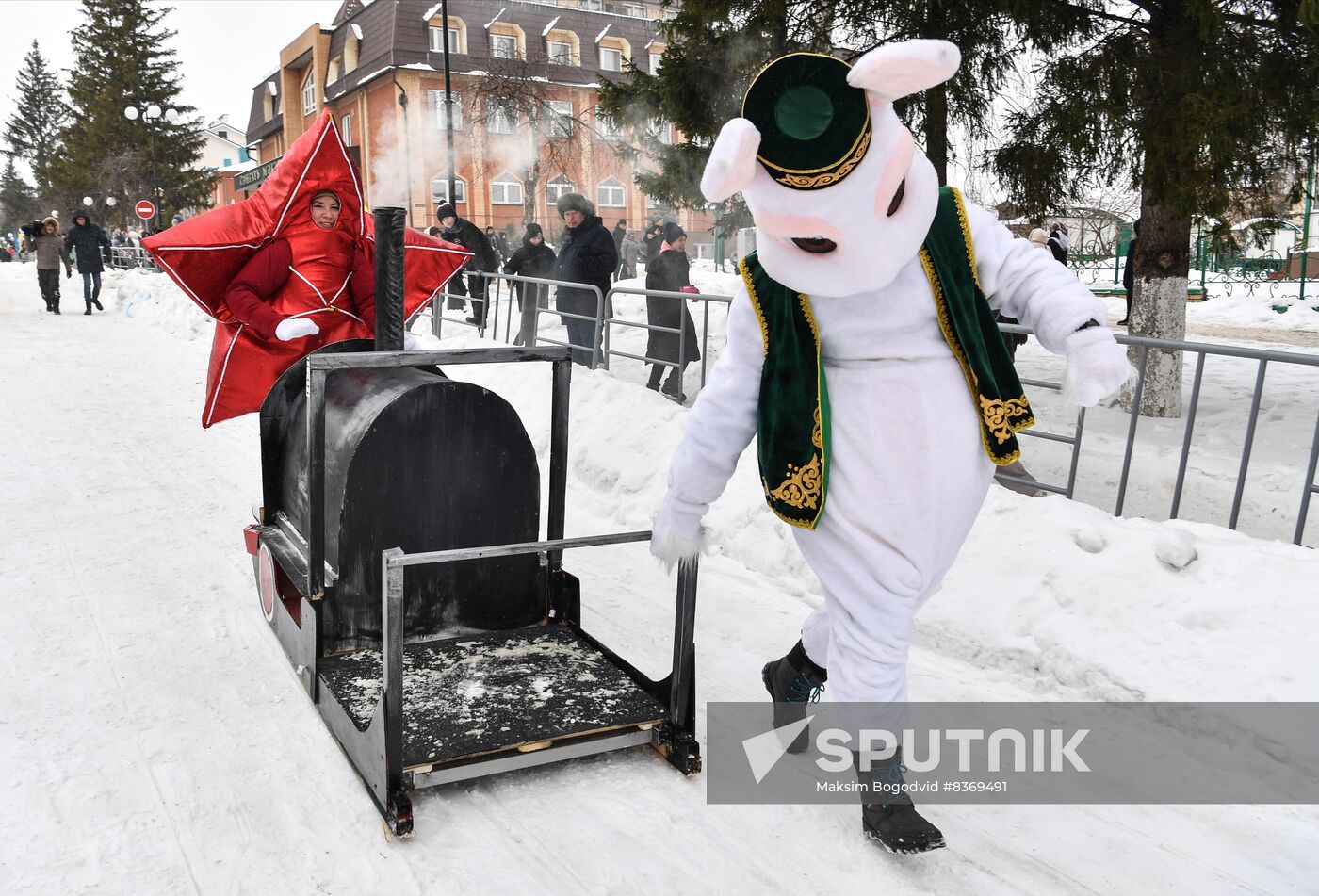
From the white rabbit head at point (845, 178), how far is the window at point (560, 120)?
19720mm

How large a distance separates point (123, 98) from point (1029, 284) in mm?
51185

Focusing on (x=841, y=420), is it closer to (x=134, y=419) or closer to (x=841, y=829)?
(x=841, y=829)

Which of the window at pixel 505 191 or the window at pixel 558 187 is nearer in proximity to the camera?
the window at pixel 558 187

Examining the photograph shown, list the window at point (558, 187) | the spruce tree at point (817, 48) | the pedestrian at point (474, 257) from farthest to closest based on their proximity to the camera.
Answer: the window at point (558, 187), the pedestrian at point (474, 257), the spruce tree at point (817, 48)

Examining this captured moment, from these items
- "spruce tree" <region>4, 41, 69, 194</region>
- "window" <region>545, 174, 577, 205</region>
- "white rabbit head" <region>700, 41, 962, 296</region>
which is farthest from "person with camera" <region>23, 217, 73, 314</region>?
"spruce tree" <region>4, 41, 69, 194</region>

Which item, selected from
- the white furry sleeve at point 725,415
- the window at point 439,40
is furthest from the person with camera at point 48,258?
the white furry sleeve at point 725,415

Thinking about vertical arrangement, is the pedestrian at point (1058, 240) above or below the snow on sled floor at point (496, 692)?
above

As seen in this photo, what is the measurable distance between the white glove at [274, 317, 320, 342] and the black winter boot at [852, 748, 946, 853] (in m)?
2.81

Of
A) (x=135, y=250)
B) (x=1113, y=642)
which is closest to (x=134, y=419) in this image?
(x=1113, y=642)

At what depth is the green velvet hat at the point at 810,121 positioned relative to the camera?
213 cm

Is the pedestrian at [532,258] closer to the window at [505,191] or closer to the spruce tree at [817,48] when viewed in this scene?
the spruce tree at [817,48]

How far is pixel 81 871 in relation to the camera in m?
2.48

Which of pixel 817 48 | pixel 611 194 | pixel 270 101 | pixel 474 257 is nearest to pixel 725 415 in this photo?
pixel 817 48

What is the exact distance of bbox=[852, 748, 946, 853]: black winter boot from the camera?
2.51 metres
